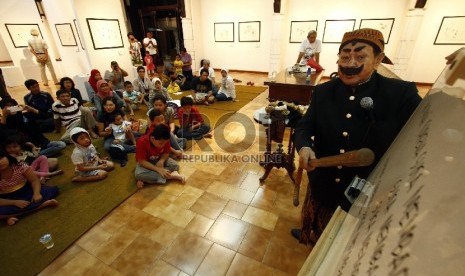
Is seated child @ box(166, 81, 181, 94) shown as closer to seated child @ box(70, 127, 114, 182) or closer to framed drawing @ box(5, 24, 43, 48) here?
seated child @ box(70, 127, 114, 182)

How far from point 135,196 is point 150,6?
10317 millimetres

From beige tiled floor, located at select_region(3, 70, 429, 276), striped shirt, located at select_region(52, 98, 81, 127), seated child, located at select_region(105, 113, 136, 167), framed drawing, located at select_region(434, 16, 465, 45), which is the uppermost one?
framed drawing, located at select_region(434, 16, 465, 45)

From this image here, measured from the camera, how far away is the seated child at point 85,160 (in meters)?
2.96

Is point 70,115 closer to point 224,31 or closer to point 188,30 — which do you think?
point 188,30

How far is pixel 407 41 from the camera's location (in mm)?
6922

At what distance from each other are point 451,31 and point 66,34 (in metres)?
11.9

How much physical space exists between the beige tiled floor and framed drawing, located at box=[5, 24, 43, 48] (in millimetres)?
9837

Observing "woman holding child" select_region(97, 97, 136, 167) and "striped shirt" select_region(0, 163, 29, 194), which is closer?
"striped shirt" select_region(0, 163, 29, 194)

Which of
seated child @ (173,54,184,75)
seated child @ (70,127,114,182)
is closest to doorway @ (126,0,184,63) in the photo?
seated child @ (173,54,184,75)

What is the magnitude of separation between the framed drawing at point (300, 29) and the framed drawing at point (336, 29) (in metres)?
0.44

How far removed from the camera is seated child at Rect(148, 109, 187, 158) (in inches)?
135

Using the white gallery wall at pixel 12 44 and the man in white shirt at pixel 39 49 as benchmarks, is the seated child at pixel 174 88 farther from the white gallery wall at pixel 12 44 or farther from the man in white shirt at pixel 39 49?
the white gallery wall at pixel 12 44

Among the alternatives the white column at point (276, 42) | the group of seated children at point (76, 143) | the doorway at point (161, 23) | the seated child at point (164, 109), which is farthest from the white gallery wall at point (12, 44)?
the white column at point (276, 42)

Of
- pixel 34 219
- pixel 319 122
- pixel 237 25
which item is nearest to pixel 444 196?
pixel 319 122
